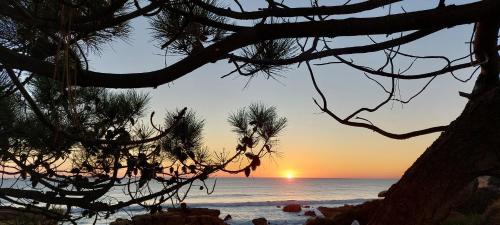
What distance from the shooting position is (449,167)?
1771mm

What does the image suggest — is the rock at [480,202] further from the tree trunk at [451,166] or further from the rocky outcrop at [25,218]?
the tree trunk at [451,166]

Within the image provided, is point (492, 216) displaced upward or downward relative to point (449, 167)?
downward

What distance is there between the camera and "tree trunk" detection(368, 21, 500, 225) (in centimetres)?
176

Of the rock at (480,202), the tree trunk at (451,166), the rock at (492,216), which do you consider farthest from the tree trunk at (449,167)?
the rock at (480,202)

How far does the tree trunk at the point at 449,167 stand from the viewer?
1.76m

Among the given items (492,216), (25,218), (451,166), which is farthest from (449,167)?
(492,216)

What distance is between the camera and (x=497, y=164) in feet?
5.78

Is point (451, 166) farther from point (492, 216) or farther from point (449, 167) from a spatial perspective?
point (492, 216)

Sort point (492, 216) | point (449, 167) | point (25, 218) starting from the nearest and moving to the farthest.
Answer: point (449, 167), point (25, 218), point (492, 216)

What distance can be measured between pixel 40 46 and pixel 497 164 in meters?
1.79

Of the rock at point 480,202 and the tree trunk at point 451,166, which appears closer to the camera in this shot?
the tree trunk at point 451,166

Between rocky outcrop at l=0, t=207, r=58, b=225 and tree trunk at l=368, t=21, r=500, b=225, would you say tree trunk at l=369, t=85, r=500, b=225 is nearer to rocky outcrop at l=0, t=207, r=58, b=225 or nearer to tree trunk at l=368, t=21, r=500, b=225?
tree trunk at l=368, t=21, r=500, b=225

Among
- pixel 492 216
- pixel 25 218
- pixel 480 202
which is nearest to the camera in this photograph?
pixel 25 218

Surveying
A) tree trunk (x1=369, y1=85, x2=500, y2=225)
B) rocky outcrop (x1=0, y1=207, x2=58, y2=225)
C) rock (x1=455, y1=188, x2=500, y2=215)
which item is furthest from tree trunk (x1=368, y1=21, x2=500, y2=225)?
rock (x1=455, y1=188, x2=500, y2=215)
